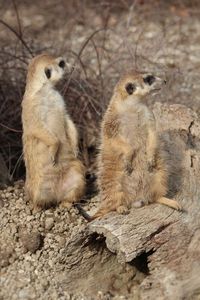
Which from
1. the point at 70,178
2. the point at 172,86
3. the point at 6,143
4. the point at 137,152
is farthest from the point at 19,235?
the point at 172,86

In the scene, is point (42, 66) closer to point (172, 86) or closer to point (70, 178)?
point (70, 178)

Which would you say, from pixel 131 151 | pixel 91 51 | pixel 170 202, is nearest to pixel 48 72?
pixel 131 151

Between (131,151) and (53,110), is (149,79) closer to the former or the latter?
(131,151)

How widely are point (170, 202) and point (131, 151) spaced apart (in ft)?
1.03

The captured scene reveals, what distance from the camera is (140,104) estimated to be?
3.50m

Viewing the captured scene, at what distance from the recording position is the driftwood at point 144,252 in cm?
311

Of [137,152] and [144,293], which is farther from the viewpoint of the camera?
[137,152]

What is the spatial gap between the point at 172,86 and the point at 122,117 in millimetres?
1918

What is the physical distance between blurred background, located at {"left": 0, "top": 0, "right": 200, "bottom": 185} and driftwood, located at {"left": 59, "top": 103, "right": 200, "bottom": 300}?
102cm

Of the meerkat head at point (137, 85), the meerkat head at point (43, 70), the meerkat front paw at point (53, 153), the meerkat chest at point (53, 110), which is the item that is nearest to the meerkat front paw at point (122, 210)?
the meerkat head at point (137, 85)

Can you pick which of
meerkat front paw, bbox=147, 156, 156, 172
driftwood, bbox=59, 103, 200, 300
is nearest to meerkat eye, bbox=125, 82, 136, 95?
meerkat front paw, bbox=147, 156, 156, 172

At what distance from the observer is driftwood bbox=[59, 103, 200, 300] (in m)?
3.11

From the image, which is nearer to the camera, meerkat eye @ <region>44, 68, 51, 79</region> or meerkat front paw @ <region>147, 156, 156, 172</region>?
meerkat front paw @ <region>147, 156, 156, 172</region>

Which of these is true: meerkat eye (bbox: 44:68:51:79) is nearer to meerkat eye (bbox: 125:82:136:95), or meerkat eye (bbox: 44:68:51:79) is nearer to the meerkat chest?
the meerkat chest
